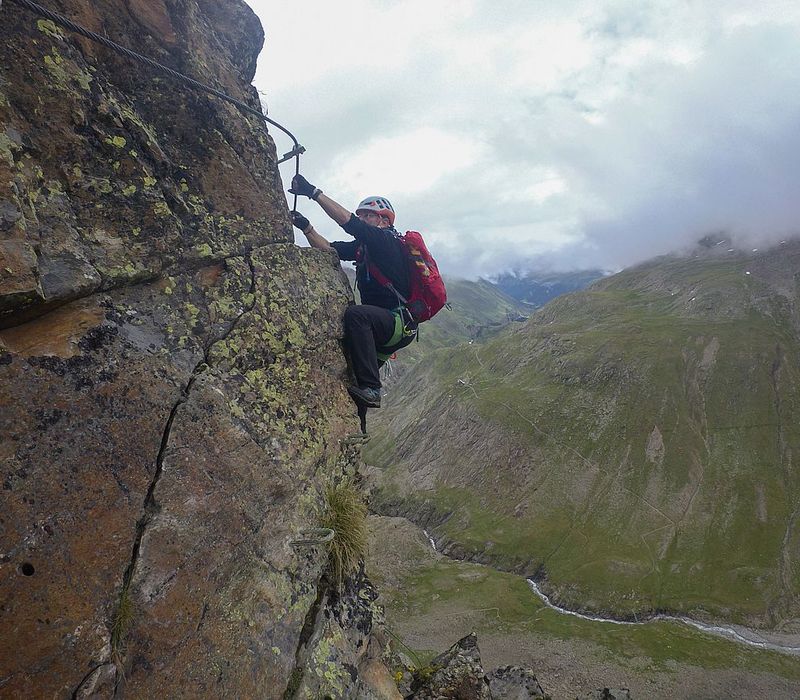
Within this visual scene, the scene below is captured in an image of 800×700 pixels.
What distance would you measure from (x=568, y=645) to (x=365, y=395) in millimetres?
138771

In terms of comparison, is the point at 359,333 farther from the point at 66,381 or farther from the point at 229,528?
the point at 66,381

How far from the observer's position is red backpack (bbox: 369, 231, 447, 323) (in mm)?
12211

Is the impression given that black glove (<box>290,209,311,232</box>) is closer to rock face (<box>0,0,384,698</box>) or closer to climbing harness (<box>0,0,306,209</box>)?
climbing harness (<box>0,0,306,209</box>)

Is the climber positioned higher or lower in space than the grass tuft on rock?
higher

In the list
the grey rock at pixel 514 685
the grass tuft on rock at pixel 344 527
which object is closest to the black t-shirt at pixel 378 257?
the grass tuft on rock at pixel 344 527

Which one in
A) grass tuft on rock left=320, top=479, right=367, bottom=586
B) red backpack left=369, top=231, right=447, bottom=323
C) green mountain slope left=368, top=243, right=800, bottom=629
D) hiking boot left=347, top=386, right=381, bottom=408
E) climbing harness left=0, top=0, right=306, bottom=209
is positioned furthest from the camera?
green mountain slope left=368, top=243, right=800, bottom=629

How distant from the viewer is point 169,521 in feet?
24.3

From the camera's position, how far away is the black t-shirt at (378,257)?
11.8 meters

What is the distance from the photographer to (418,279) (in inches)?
488

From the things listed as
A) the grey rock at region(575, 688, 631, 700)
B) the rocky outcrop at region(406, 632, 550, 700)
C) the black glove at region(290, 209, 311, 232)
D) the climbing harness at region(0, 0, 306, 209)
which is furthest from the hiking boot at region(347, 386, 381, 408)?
the grey rock at region(575, 688, 631, 700)

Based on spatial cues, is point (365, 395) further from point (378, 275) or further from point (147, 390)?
point (147, 390)

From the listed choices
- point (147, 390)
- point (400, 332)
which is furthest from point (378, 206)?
point (147, 390)

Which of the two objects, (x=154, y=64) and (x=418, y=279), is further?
(x=418, y=279)

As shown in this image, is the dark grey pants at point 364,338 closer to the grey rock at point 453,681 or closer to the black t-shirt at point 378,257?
the black t-shirt at point 378,257
